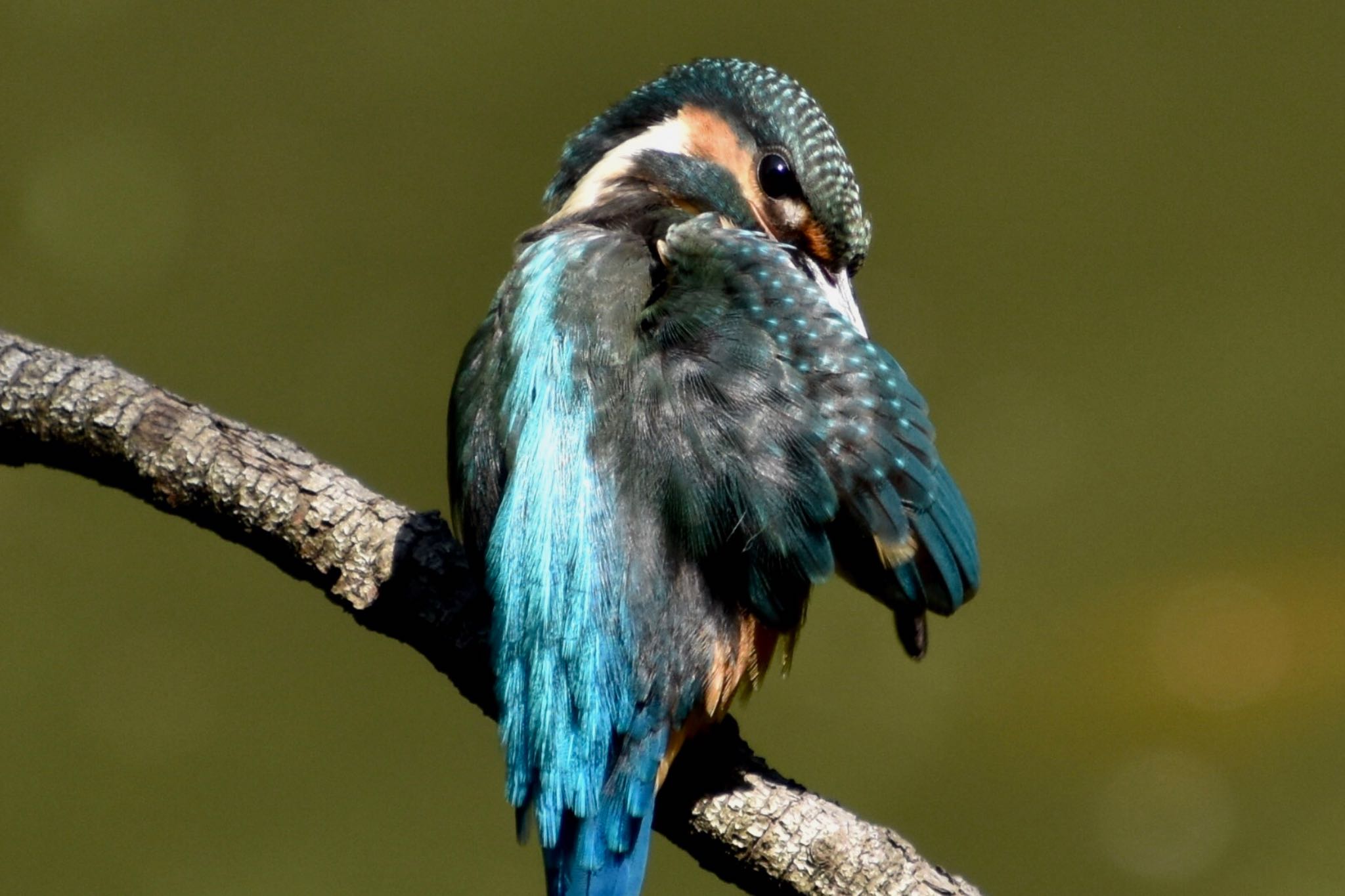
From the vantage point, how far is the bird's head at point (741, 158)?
1.53 m

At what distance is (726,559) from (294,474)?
0.41 m

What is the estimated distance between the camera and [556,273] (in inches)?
51.5

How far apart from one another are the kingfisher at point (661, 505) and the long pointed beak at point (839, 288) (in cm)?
19

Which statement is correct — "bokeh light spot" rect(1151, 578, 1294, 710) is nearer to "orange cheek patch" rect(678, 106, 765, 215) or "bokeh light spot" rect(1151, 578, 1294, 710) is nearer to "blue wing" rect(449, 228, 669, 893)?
"orange cheek patch" rect(678, 106, 765, 215)

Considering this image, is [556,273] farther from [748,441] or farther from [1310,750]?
[1310,750]

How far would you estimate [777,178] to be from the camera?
156cm

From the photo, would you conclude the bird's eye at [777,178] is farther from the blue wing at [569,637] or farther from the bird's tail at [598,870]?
the bird's tail at [598,870]

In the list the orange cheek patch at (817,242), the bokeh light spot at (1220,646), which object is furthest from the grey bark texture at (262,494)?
the bokeh light spot at (1220,646)

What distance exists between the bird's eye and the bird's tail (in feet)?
2.14

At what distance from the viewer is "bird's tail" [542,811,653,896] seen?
3.86ft

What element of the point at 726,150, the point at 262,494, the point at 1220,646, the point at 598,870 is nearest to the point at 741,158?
the point at 726,150

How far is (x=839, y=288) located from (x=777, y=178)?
0.12 m

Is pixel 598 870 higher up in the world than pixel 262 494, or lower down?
lower down

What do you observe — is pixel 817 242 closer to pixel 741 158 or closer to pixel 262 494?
pixel 741 158
